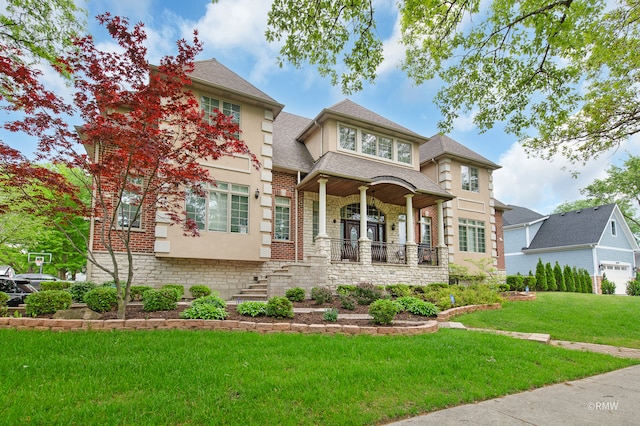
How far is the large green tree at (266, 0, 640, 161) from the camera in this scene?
6.21m

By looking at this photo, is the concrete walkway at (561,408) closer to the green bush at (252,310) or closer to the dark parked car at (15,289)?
the green bush at (252,310)

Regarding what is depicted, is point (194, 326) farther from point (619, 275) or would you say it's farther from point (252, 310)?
point (619, 275)

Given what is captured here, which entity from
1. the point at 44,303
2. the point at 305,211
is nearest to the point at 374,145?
the point at 305,211

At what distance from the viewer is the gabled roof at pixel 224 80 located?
11.6 meters

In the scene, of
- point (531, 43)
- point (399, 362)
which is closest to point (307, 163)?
point (531, 43)

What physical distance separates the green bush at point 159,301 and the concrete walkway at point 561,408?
18.3 feet

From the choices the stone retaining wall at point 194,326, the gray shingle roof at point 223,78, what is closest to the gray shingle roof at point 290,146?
the gray shingle roof at point 223,78

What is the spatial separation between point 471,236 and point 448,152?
425 cm

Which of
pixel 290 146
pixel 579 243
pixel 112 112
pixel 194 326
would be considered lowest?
pixel 194 326

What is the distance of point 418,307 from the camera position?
8766 millimetres

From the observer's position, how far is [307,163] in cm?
1413

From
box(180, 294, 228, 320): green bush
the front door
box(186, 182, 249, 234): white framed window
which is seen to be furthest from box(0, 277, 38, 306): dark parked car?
the front door

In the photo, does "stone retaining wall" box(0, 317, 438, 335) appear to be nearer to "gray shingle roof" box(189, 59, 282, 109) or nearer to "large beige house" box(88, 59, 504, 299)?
"large beige house" box(88, 59, 504, 299)

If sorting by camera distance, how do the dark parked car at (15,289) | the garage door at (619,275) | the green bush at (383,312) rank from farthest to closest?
the garage door at (619,275)
the dark parked car at (15,289)
the green bush at (383,312)
